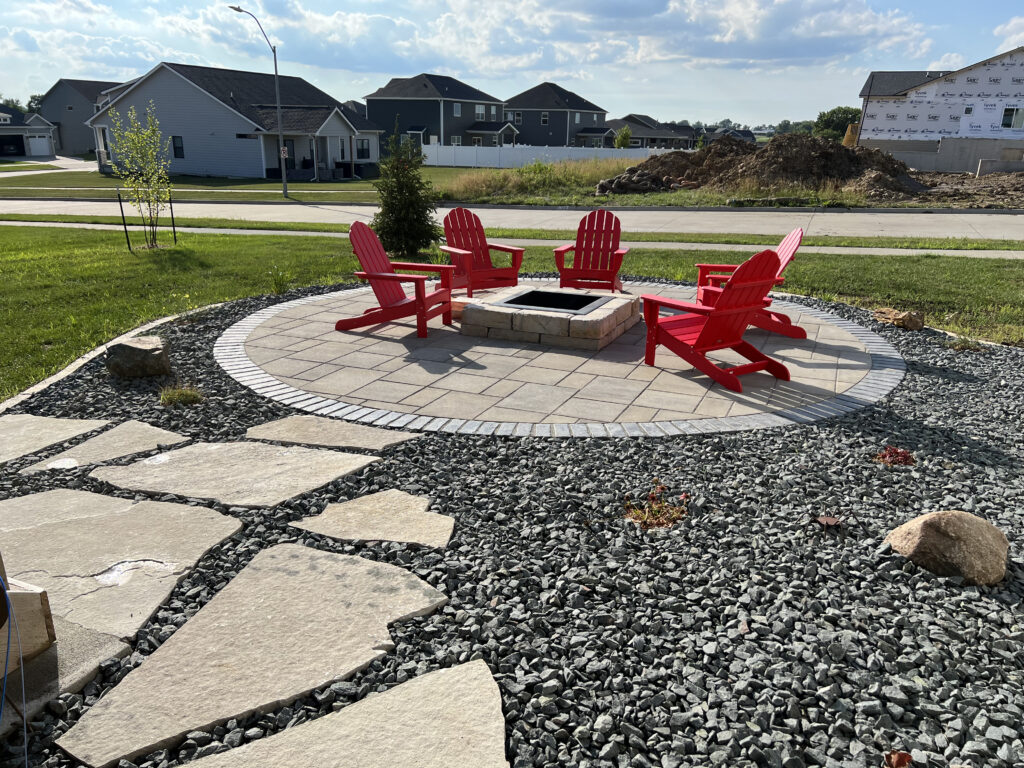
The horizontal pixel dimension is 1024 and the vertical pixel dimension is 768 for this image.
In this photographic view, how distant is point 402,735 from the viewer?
1.90 m

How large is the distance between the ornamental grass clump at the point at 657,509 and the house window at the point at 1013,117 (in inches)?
1968

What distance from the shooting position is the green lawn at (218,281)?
6.36 meters

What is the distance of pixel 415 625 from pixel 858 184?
26758mm

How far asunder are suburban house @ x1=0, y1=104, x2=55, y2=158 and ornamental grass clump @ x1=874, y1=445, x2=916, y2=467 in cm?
6781

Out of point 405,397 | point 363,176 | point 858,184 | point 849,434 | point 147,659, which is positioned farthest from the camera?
point 363,176

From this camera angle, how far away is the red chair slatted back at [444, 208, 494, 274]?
750 centimetres

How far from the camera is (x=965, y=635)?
2.33 meters

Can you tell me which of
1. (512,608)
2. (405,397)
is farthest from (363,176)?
(512,608)

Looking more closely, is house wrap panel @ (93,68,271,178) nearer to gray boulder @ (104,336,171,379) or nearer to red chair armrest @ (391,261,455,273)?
red chair armrest @ (391,261,455,273)

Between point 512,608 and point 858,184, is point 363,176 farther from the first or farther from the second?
point 512,608

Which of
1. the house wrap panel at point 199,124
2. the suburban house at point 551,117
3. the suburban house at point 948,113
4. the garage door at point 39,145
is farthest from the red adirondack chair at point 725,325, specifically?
the garage door at point 39,145

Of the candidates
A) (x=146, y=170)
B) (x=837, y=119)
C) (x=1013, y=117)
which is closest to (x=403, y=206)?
(x=146, y=170)

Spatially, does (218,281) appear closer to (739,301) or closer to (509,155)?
(739,301)

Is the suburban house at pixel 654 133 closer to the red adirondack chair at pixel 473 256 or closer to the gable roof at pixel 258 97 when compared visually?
the gable roof at pixel 258 97
